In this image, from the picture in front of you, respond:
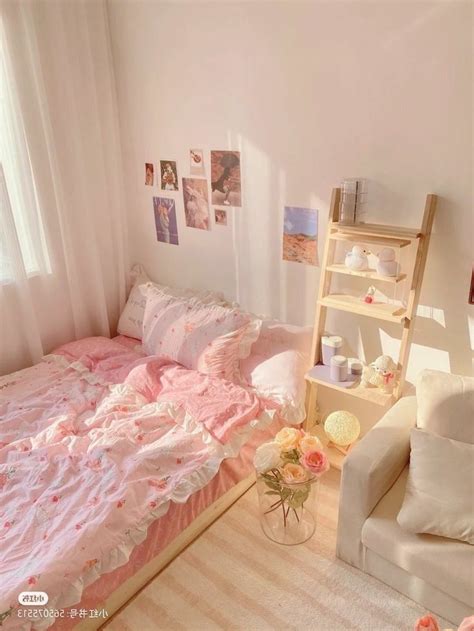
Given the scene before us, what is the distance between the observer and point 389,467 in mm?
1866

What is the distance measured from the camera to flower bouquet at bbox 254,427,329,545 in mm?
1885

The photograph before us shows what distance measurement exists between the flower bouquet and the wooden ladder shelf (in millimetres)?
441

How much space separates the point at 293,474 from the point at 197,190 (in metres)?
1.71

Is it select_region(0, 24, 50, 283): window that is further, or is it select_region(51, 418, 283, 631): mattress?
select_region(0, 24, 50, 283): window

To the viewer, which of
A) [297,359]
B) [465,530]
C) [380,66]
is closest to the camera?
[465,530]

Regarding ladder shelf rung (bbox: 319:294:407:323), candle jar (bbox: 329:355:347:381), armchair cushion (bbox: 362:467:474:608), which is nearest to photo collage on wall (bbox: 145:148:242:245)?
ladder shelf rung (bbox: 319:294:407:323)

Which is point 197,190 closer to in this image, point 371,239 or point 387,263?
point 371,239

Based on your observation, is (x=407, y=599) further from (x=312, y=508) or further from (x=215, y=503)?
(x=215, y=503)

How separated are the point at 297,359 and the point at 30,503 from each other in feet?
4.50

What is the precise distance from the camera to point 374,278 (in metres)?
2.16

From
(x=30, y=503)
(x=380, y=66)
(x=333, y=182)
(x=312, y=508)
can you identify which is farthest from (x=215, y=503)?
(x=380, y=66)

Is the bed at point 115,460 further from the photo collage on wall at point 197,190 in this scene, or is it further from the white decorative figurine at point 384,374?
the photo collage on wall at point 197,190

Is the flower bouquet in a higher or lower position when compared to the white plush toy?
lower

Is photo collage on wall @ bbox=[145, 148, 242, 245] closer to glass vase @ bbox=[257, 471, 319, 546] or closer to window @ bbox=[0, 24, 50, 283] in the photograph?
window @ bbox=[0, 24, 50, 283]
